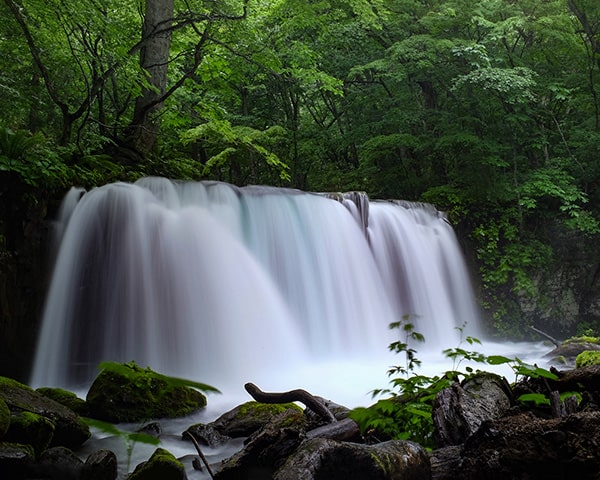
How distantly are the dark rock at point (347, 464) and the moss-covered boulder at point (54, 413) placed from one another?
2090 mm

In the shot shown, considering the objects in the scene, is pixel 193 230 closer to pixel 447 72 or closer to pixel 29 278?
pixel 29 278

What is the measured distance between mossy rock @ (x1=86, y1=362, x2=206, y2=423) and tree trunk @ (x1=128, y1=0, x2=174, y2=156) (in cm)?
598

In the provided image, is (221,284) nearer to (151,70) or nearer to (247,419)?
(247,419)

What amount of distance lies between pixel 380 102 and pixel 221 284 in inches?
394

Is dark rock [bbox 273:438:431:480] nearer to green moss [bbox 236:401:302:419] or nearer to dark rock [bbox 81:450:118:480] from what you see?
dark rock [bbox 81:450:118:480]

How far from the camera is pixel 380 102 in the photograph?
14938 millimetres

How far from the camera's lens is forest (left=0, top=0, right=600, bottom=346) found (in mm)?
7969

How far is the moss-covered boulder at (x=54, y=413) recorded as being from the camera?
126 inches

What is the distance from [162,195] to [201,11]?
14.2 ft

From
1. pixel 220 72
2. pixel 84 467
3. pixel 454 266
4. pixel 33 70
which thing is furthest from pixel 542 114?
pixel 84 467

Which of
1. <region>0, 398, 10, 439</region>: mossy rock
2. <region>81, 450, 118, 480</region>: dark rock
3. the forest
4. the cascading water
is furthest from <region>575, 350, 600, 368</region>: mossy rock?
the forest

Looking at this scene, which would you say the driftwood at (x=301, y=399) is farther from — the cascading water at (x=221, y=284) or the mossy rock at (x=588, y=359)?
the mossy rock at (x=588, y=359)

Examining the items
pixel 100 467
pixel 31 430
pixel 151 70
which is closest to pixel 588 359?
pixel 100 467

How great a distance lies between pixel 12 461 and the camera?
100 inches
